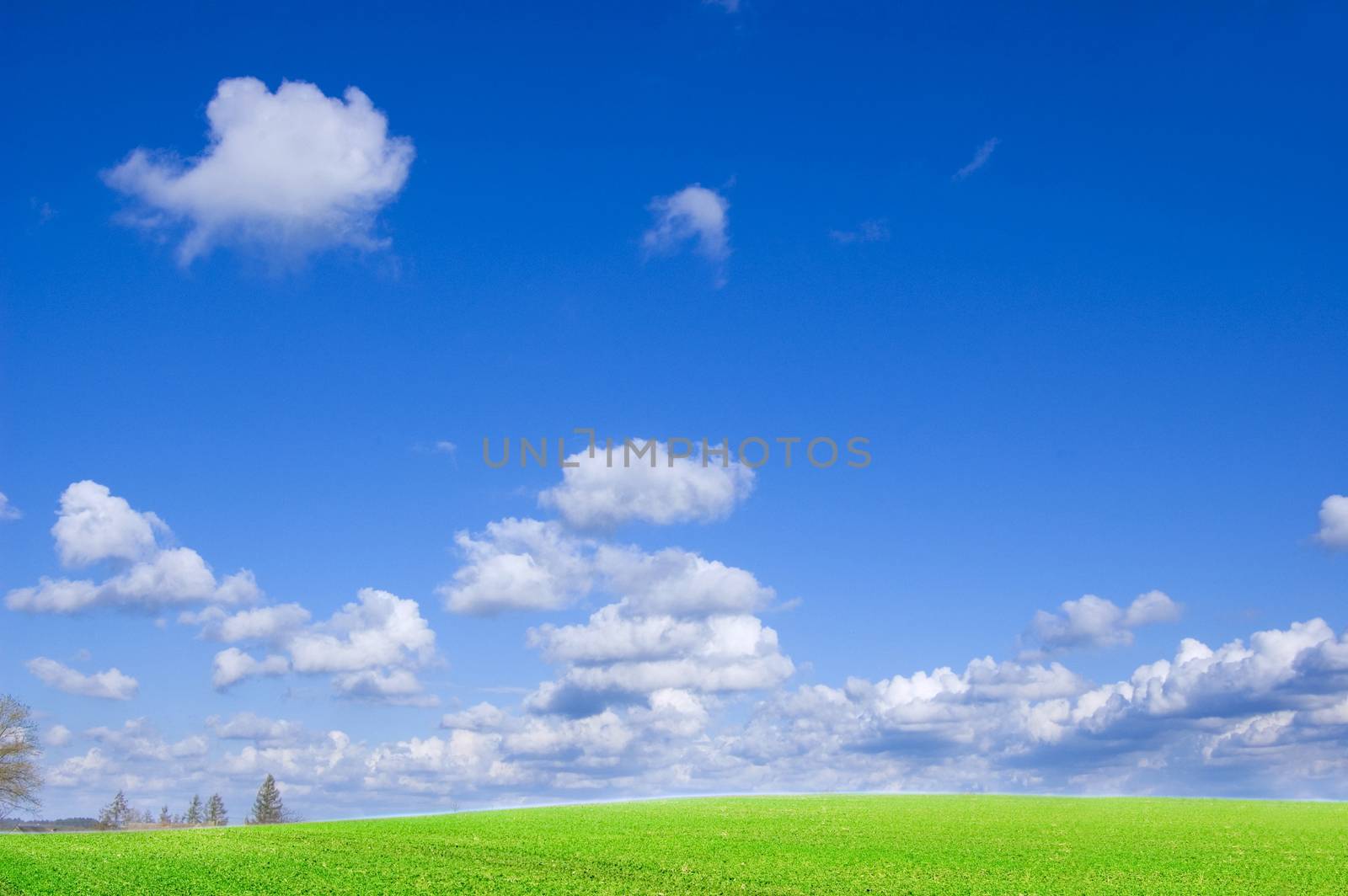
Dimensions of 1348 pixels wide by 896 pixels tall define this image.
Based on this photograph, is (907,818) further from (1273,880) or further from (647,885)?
(647,885)

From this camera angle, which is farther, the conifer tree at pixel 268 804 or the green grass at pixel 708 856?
the conifer tree at pixel 268 804

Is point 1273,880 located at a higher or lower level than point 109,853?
lower

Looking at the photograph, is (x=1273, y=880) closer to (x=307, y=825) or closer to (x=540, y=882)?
(x=540, y=882)

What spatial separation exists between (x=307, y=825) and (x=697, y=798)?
28871mm

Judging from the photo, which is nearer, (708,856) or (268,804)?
(708,856)

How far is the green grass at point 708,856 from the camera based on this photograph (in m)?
32.3

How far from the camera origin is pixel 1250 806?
69.2 m

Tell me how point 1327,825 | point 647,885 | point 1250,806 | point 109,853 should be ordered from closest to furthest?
1. point 647,885
2. point 109,853
3. point 1327,825
4. point 1250,806

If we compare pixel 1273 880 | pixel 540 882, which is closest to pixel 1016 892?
pixel 1273 880

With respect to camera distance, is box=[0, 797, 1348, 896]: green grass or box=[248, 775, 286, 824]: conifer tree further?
box=[248, 775, 286, 824]: conifer tree

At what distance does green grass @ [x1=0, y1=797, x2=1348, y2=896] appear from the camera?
106ft

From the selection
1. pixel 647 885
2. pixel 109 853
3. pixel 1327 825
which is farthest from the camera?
pixel 1327 825

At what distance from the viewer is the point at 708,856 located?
38750 millimetres

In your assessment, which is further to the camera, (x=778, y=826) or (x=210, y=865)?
(x=778, y=826)
